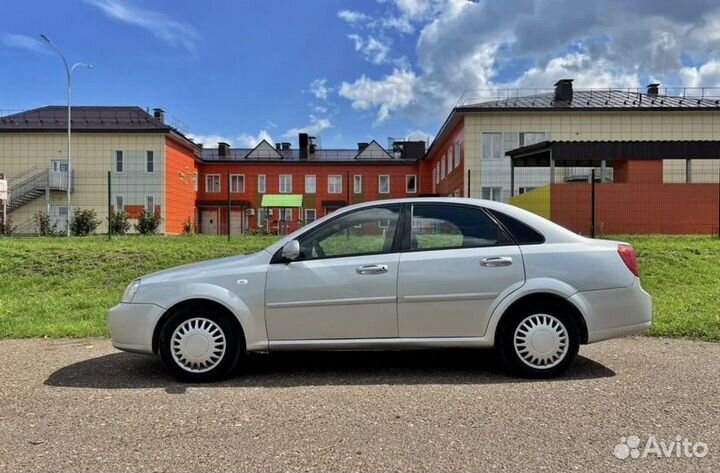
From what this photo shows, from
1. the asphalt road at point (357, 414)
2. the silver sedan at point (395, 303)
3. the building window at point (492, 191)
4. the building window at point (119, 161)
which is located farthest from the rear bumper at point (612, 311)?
the building window at point (119, 161)

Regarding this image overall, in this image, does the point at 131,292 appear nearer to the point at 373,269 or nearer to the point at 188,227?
the point at 373,269

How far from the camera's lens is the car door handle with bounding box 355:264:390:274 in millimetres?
5047

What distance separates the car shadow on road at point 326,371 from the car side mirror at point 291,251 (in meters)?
1.12

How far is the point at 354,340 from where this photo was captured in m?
Result: 5.06

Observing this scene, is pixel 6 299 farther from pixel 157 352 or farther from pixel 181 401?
pixel 181 401

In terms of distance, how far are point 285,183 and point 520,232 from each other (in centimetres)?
4670

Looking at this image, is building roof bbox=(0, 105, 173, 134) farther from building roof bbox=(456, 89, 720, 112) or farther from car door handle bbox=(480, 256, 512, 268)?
car door handle bbox=(480, 256, 512, 268)

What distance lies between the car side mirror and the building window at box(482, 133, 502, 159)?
2894 centimetres

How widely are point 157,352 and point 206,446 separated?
1.82 metres

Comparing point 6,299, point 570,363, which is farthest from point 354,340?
point 6,299

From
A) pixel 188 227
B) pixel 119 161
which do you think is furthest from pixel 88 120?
pixel 188 227

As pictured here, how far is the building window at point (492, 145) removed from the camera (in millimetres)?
32688

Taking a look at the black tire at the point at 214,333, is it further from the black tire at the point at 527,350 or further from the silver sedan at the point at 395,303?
the black tire at the point at 527,350

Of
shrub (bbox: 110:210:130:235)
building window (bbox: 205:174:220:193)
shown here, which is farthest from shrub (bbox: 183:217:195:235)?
shrub (bbox: 110:210:130:235)
